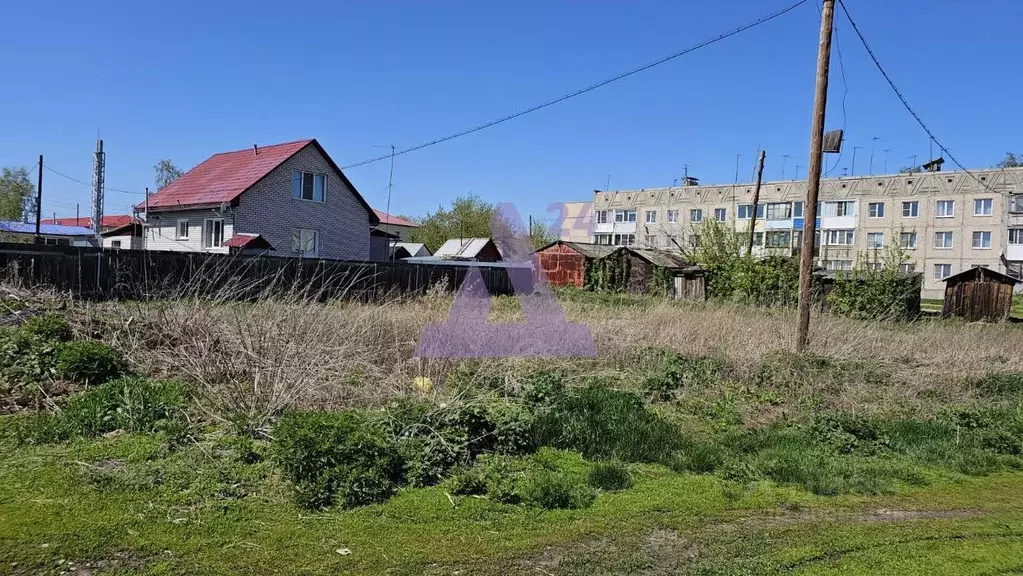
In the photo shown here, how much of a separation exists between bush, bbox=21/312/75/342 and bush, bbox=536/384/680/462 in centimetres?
590

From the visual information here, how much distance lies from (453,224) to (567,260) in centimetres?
3042

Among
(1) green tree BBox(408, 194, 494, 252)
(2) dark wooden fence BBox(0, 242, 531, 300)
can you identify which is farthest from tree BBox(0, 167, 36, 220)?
(2) dark wooden fence BBox(0, 242, 531, 300)

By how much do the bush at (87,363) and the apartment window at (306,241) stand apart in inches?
907

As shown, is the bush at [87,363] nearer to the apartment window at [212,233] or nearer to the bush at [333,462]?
the bush at [333,462]

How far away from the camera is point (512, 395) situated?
767 centimetres

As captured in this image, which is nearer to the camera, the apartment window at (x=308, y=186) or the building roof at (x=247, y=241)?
the building roof at (x=247, y=241)

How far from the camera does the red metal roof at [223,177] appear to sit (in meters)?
28.2

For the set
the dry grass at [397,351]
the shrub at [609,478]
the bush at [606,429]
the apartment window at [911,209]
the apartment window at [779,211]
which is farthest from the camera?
the apartment window at [779,211]

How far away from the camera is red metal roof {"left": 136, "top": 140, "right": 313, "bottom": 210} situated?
28203mm

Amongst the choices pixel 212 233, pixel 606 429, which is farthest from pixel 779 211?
pixel 606 429

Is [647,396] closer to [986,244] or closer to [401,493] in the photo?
[401,493]

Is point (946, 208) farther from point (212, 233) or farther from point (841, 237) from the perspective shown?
point (212, 233)

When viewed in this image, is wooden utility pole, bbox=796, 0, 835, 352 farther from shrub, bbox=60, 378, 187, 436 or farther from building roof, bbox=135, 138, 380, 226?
building roof, bbox=135, 138, 380, 226

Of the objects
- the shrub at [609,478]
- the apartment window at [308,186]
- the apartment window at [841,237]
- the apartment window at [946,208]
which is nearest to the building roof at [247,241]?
the apartment window at [308,186]
